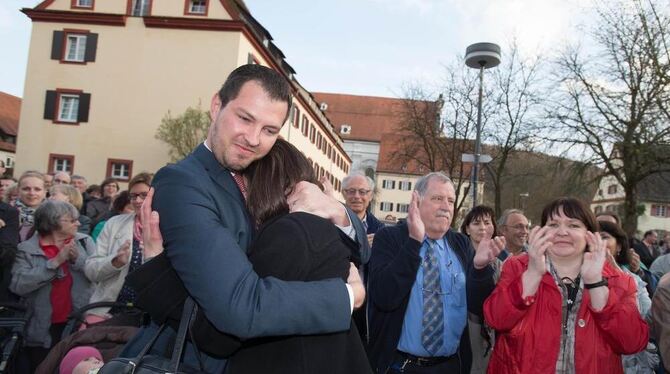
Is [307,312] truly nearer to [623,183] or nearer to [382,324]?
[382,324]

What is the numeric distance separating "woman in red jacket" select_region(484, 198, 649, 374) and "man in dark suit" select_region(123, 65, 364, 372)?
162 cm

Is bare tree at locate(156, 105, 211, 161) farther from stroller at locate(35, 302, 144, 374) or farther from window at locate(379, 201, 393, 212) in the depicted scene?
window at locate(379, 201, 393, 212)

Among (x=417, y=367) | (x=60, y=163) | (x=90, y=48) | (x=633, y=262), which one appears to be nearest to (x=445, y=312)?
(x=417, y=367)

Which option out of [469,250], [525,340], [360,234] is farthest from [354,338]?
[469,250]

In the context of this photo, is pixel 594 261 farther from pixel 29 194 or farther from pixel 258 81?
pixel 29 194

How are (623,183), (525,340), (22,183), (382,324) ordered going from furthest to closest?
(623,183) → (22,183) → (382,324) → (525,340)

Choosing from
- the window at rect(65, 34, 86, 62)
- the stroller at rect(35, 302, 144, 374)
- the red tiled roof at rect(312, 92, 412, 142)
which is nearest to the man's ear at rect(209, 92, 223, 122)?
the stroller at rect(35, 302, 144, 374)

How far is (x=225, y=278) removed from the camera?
1425 millimetres

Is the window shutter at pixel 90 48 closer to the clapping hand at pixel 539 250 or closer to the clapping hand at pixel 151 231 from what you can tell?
the clapping hand at pixel 539 250

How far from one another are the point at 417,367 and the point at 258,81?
2.57 meters

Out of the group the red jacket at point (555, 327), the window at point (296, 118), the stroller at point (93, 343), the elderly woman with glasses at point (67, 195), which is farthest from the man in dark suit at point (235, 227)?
the window at point (296, 118)

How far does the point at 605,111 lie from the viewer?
20094 millimetres

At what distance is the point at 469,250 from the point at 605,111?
61.7 ft

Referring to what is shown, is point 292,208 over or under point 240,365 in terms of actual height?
over
